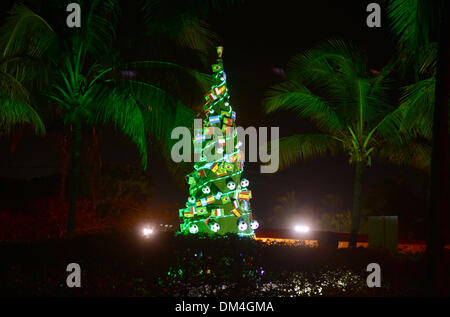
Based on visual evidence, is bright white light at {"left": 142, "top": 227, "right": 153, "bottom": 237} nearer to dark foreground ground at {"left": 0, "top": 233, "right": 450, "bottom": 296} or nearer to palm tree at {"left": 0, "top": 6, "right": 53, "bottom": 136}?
dark foreground ground at {"left": 0, "top": 233, "right": 450, "bottom": 296}

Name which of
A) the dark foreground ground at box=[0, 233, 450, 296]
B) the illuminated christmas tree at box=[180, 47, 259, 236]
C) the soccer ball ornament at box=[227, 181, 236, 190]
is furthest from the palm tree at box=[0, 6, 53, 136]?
the soccer ball ornament at box=[227, 181, 236, 190]

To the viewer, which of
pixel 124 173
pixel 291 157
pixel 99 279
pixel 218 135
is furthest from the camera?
→ pixel 124 173

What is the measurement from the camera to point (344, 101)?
41.5 feet

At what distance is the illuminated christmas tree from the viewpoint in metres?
12.0

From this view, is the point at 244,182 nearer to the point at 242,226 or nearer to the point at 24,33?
the point at 242,226

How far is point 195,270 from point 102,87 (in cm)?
534

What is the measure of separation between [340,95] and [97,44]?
6.56 m

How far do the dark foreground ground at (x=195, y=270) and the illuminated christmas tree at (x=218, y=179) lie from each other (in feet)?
13.9

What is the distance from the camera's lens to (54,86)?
1045cm

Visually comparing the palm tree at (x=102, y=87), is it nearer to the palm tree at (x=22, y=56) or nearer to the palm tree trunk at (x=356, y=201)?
the palm tree at (x=22, y=56)

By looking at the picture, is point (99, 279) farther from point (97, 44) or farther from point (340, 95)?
point (340, 95)

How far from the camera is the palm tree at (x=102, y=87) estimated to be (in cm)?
1033
